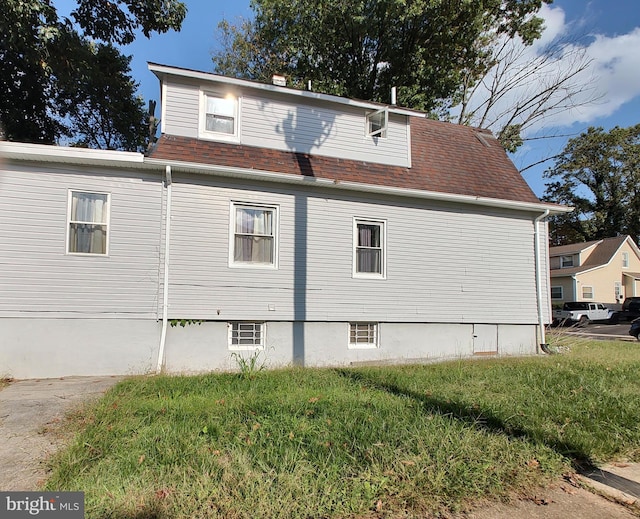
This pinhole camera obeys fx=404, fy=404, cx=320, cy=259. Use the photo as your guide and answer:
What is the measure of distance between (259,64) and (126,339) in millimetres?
17890

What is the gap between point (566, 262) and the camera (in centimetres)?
3488

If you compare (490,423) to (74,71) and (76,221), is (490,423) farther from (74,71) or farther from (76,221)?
(74,71)

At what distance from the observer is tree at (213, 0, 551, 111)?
16578 mm

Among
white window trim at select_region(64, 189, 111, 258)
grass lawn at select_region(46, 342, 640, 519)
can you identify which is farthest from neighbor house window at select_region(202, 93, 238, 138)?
grass lawn at select_region(46, 342, 640, 519)

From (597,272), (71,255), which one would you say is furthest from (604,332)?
(71,255)

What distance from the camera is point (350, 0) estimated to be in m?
16.2

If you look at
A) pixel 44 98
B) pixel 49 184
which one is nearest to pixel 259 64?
pixel 44 98

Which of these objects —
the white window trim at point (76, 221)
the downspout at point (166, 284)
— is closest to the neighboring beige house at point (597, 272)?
the downspout at point (166, 284)

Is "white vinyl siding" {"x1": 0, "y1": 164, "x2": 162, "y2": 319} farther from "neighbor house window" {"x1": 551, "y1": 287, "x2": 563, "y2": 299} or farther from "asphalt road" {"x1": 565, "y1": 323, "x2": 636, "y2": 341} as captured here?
"neighbor house window" {"x1": 551, "y1": 287, "x2": 563, "y2": 299}

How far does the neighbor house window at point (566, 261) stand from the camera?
34.5m

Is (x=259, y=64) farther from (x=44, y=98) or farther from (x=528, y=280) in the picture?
(x=528, y=280)

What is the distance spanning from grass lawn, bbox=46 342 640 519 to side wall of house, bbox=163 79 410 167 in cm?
576

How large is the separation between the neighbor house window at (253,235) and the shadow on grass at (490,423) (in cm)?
406

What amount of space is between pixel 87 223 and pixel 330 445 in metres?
6.60
